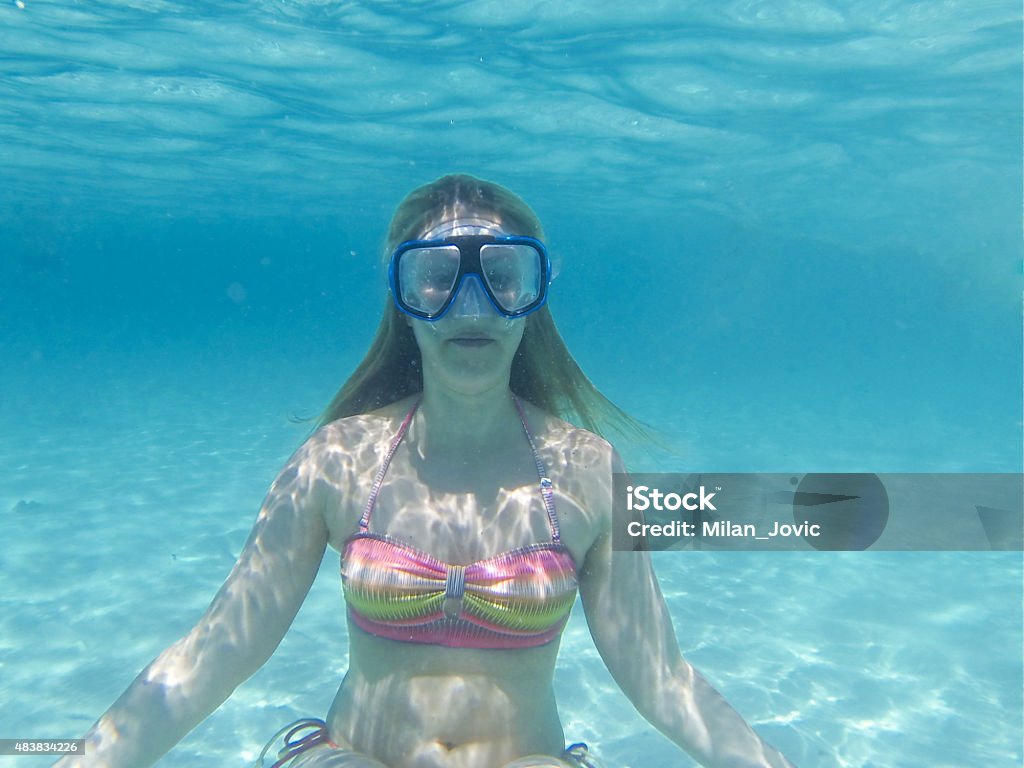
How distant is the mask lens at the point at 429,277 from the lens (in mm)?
2975

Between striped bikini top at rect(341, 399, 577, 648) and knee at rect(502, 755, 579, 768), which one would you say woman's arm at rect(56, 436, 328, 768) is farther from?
knee at rect(502, 755, 579, 768)

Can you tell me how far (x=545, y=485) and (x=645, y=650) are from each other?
783mm

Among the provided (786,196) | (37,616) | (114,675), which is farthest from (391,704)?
(786,196)

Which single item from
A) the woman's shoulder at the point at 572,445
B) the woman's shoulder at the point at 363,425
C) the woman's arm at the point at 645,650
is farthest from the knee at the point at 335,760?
the woman's shoulder at the point at 572,445

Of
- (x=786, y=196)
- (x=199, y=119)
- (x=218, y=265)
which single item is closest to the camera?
(x=199, y=119)

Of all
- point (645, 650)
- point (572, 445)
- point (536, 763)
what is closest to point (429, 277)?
point (572, 445)

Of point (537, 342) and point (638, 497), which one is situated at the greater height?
point (537, 342)

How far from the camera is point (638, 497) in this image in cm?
324

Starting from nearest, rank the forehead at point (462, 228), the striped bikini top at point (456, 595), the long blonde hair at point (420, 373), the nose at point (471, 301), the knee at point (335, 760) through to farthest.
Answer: the knee at point (335, 760) → the striped bikini top at point (456, 595) → the nose at point (471, 301) → the forehead at point (462, 228) → the long blonde hair at point (420, 373)

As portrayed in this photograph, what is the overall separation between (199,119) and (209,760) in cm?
2337

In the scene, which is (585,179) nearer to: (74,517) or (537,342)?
(74,517)

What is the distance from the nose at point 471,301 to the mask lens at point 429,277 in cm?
5

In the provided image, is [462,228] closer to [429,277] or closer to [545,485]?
[429,277]

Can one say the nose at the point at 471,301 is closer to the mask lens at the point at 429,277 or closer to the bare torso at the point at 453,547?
the mask lens at the point at 429,277
